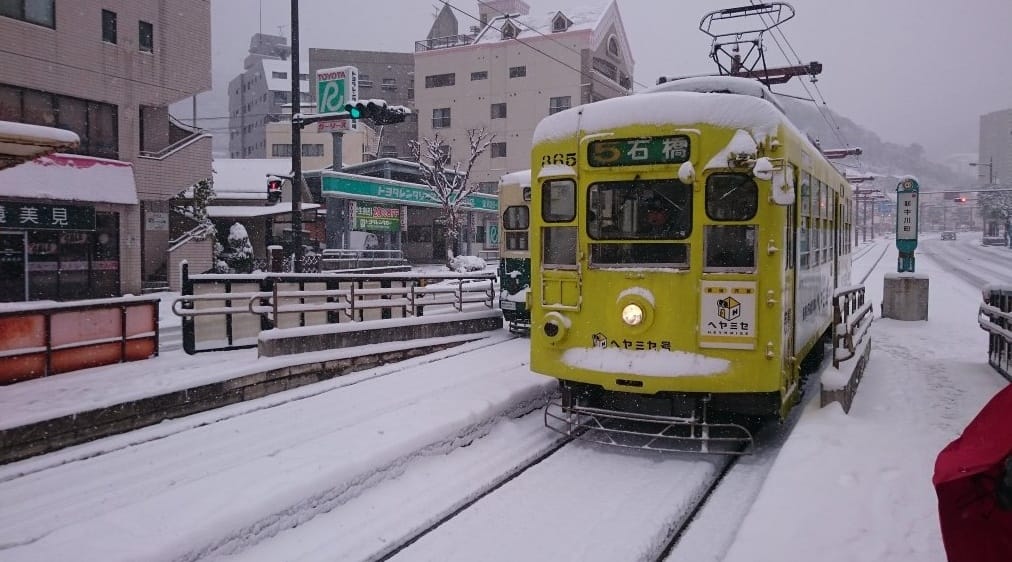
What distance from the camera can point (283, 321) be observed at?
11.6m

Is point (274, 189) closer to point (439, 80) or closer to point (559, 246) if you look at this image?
point (559, 246)

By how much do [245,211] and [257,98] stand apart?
54098 mm

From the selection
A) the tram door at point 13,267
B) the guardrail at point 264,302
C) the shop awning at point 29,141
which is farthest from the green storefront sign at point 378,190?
the shop awning at point 29,141

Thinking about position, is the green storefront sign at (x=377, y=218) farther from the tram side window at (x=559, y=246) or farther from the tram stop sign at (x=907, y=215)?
the tram side window at (x=559, y=246)

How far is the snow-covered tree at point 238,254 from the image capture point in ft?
87.6

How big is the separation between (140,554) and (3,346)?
19.5ft

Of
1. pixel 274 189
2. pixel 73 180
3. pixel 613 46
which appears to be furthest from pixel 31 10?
pixel 613 46

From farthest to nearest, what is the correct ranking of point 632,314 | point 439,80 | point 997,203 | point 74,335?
point 997,203 < point 439,80 < point 74,335 < point 632,314

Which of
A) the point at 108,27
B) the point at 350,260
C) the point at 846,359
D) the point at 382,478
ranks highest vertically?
the point at 108,27

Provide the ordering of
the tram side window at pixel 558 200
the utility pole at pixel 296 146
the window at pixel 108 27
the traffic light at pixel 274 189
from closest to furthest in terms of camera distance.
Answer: the tram side window at pixel 558 200
the utility pole at pixel 296 146
the traffic light at pixel 274 189
the window at pixel 108 27

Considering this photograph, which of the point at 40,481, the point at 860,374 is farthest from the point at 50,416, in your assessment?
the point at 860,374

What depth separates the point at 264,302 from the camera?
38.9 feet

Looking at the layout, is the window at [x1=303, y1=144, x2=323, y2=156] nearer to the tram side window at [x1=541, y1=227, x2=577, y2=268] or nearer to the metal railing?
the metal railing

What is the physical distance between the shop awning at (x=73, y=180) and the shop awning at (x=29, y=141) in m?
13.5
